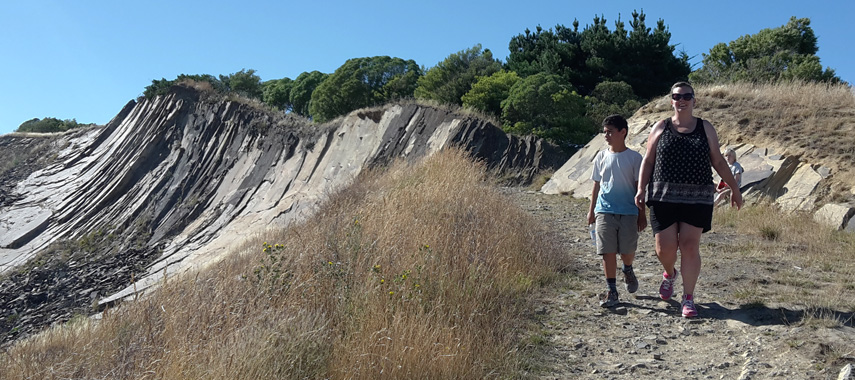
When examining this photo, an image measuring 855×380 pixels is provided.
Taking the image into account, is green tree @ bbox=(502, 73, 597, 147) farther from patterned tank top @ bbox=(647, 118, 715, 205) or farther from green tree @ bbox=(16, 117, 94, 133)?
green tree @ bbox=(16, 117, 94, 133)

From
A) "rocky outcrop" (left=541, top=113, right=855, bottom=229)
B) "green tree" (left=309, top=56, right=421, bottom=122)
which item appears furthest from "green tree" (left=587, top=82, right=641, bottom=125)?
"green tree" (left=309, top=56, right=421, bottom=122)

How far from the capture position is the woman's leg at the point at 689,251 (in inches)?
183

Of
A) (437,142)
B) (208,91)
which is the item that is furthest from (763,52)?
(208,91)

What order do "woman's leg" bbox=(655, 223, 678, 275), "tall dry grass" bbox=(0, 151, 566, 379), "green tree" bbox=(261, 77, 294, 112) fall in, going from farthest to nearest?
"green tree" bbox=(261, 77, 294, 112) < "woman's leg" bbox=(655, 223, 678, 275) < "tall dry grass" bbox=(0, 151, 566, 379)

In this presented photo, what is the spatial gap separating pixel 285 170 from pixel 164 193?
259 inches

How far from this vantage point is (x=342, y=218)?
7.20m

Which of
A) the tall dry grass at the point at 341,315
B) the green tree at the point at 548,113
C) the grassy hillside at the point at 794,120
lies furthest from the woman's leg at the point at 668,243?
the green tree at the point at 548,113

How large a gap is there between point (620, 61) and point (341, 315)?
2574 centimetres

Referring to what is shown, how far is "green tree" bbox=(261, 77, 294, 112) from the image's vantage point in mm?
49312

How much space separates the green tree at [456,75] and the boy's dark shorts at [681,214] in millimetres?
22721

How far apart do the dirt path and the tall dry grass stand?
348 mm

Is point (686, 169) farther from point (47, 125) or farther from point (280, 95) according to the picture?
point (47, 125)

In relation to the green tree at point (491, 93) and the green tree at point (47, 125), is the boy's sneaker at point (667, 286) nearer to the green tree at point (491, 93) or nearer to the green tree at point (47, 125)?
the green tree at point (491, 93)

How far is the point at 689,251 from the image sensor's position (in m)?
4.69
